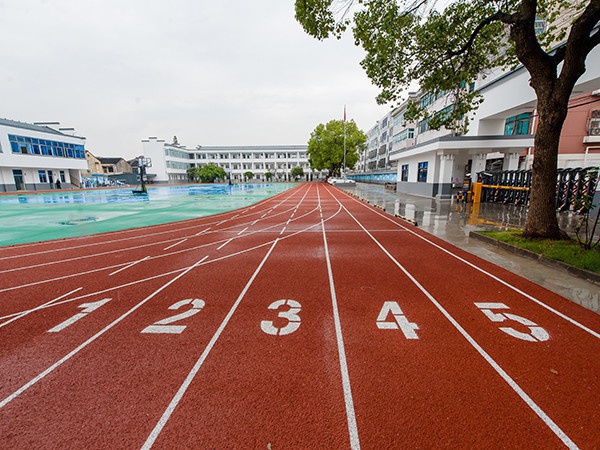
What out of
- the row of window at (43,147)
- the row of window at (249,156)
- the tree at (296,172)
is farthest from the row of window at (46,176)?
the tree at (296,172)

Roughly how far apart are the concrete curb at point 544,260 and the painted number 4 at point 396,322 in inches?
174

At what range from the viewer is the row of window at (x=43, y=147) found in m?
36.2

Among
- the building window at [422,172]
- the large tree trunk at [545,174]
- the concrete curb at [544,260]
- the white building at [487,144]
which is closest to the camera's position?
the concrete curb at [544,260]

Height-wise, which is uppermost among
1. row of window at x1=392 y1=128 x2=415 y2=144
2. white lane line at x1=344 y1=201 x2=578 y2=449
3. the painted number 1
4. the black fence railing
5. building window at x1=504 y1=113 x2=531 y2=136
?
row of window at x1=392 y1=128 x2=415 y2=144

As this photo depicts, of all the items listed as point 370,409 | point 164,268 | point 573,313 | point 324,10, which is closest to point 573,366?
point 573,313

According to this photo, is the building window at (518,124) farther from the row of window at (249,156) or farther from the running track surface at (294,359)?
the row of window at (249,156)

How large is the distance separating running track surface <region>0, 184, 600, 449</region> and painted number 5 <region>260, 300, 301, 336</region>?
0.10 feet

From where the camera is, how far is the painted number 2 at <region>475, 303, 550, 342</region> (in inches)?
A: 149

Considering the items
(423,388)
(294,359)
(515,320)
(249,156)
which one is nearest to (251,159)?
(249,156)

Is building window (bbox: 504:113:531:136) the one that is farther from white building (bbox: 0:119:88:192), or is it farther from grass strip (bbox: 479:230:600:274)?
white building (bbox: 0:119:88:192)

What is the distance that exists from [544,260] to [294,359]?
6968 millimetres

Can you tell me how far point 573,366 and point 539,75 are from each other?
794 centimetres

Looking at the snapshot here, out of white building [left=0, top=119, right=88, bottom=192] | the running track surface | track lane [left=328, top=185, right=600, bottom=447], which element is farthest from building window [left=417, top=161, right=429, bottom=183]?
white building [left=0, top=119, right=88, bottom=192]

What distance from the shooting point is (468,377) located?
3.09 m
